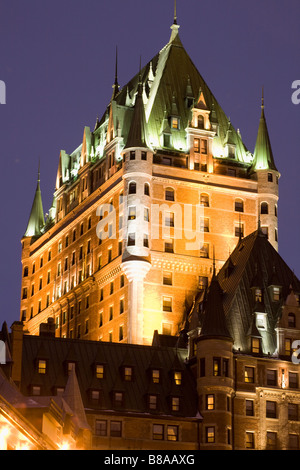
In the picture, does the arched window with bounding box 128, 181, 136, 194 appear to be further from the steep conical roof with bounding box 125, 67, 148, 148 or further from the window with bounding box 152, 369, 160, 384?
the window with bounding box 152, 369, 160, 384

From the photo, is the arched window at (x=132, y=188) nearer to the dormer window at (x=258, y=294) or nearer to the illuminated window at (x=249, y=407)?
the dormer window at (x=258, y=294)

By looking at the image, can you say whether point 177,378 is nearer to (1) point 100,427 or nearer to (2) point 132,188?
(1) point 100,427

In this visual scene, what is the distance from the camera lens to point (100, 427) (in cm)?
12394

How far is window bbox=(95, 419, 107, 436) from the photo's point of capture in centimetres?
12355

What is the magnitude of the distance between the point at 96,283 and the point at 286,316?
3082 centimetres

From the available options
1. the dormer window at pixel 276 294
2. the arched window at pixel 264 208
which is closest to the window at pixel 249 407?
the dormer window at pixel 276 294

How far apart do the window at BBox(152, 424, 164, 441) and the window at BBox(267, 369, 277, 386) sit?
37.8 ft

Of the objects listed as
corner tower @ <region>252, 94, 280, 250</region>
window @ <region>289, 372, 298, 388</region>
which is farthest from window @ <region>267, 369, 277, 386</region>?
corner tower @ <region>252, 94, 280, 250</region>

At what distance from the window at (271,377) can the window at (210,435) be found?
7.99 meters
